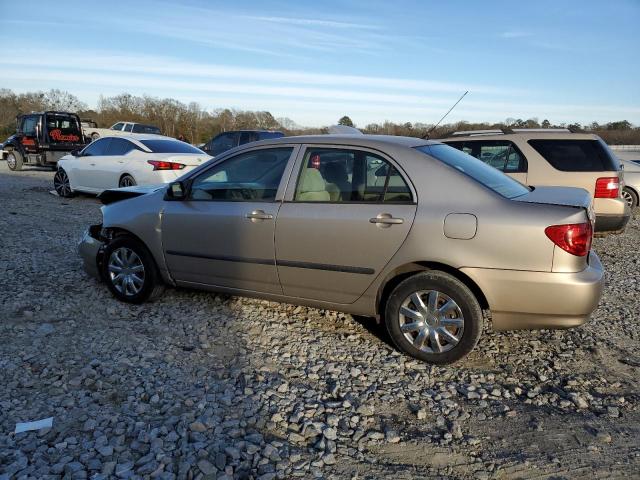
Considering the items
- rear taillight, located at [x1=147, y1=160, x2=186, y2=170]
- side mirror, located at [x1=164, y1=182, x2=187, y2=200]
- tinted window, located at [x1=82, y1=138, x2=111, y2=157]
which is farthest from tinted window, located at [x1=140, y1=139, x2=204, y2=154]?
side mirror, located at [x1=164, y1=182, x2=187, y2=200]

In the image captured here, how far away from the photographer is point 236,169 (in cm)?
445

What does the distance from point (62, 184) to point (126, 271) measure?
871 cm

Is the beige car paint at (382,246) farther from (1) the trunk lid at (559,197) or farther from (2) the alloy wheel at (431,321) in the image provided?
(2) the alloy wheel at (431,321)

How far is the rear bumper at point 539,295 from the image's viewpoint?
3.35m

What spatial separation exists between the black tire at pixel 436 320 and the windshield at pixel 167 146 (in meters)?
8.22

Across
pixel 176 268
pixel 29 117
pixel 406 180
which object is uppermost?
pixel 29 117

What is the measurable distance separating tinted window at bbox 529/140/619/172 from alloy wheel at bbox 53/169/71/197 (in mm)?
10605

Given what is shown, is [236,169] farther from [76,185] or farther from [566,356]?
[76,185]

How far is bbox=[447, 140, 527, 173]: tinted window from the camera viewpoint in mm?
7328

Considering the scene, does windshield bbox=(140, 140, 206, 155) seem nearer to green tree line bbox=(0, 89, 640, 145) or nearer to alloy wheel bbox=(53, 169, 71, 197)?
alloy wheel bbox=(53, 169, 71, 197)

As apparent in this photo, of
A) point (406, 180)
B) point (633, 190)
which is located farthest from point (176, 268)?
point (633, 190)

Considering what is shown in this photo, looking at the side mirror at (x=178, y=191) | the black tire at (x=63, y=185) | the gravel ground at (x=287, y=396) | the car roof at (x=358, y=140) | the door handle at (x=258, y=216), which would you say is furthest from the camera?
the black tire at (x=63, y=185)

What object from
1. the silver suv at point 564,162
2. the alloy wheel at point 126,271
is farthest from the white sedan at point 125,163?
the silver suv at point 564,162

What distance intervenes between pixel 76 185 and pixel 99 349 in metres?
9.16
